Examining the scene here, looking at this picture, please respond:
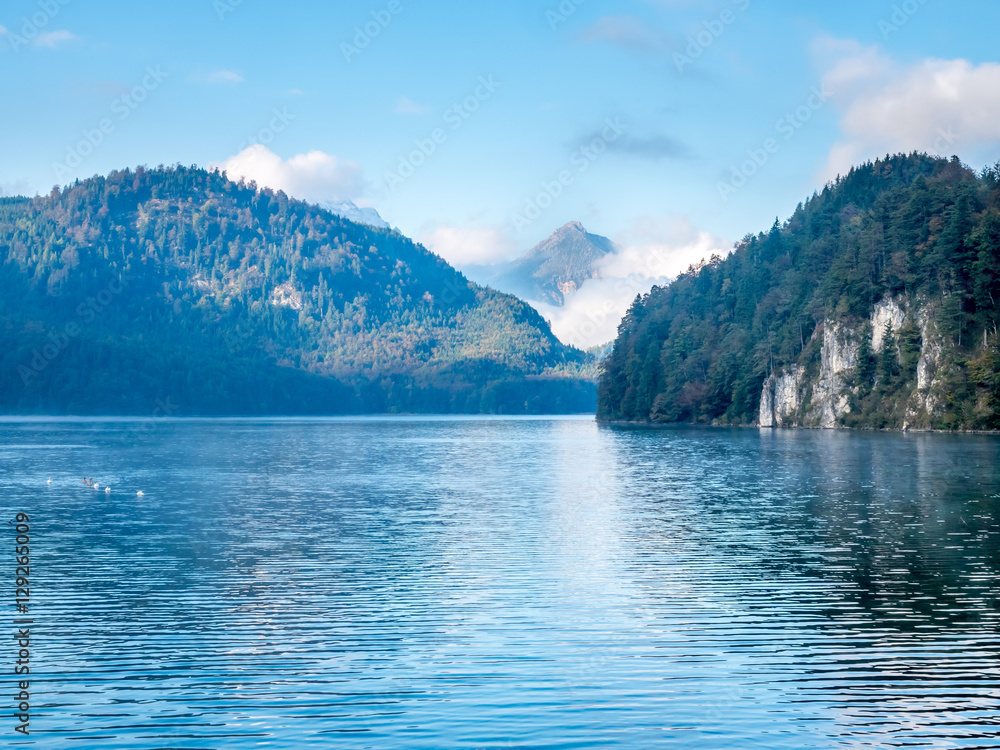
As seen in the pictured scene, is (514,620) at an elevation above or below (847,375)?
below

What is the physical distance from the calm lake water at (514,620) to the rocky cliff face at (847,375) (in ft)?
299

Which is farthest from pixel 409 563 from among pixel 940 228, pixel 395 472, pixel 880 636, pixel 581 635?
pixel 940 228

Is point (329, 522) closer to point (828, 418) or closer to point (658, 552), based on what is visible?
point (658, 552)

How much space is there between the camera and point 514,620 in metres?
26.2

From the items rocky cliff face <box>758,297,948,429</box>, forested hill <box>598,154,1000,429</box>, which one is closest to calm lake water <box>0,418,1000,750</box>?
forested hill <box>598,154,1000,429</box>

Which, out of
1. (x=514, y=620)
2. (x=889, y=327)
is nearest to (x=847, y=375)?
(x=889, y=327)

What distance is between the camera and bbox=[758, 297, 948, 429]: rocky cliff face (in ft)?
469

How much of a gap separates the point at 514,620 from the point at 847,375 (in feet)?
485

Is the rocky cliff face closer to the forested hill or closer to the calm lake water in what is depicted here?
the forested hill

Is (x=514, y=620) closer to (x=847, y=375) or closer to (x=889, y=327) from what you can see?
(x=889, y=327)

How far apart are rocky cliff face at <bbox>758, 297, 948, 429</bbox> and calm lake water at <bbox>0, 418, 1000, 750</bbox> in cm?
9102

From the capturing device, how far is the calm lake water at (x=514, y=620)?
18109mm

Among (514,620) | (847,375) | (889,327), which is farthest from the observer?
(847,375)

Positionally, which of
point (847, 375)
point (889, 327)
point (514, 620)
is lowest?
point (514, 620)
